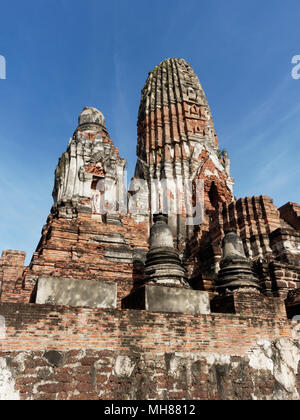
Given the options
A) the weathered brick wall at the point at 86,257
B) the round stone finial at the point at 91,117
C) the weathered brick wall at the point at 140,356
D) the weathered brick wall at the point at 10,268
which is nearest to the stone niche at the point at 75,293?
the weathered brick wall at the point at 140,356

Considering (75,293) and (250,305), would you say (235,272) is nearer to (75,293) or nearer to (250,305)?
(250,305)

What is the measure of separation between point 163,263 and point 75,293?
2.15 metres

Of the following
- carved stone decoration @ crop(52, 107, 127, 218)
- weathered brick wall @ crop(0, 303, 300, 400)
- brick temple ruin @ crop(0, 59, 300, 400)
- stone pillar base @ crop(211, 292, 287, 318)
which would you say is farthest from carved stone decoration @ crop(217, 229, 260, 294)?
carved stone decoration @ crop(52, 107, 127, 218)

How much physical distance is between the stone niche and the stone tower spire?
13.8m

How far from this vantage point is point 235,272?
7656mm

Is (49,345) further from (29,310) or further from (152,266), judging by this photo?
(152,266)

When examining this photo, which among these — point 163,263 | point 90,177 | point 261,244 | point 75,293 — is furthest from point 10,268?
point 261,244

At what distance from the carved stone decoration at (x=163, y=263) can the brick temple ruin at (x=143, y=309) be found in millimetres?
29

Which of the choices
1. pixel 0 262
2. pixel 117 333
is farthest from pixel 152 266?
pixel 0 262

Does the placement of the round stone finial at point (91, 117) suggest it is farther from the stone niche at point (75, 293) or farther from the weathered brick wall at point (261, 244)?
the stone niche at point (75, 293)

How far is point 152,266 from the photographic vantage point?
302 inches

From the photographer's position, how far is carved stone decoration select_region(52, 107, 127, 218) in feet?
46.7

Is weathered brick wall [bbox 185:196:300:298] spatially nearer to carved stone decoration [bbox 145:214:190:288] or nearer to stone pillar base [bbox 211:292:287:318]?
carved stone decoration [bbox 145:214:190:288]

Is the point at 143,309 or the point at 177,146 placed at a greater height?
the point at 177,146
